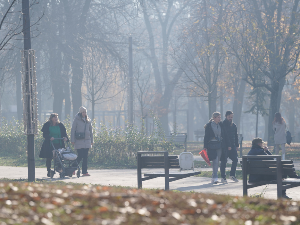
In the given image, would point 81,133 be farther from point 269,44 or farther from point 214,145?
point 269,44

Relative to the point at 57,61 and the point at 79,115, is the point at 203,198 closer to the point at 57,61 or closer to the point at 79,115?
the point at 79,115

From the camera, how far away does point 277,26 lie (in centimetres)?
2122

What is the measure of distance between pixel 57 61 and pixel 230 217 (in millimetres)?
21050

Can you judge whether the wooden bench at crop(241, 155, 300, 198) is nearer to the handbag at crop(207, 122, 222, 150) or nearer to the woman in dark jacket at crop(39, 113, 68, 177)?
the handbag at crop(207, 122, 222, 150)

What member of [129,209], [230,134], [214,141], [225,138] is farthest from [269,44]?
[129,209]

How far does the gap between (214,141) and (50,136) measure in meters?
4.10

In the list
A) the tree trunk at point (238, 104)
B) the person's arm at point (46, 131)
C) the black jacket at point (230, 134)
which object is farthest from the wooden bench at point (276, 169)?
the tree trunk at point (238, 104)

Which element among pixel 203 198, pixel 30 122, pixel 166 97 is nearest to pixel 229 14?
pixel 166 97

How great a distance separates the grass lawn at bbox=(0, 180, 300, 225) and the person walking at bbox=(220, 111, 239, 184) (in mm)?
5391

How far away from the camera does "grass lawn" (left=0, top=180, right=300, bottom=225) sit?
430 centimetres

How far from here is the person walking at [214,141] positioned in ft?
35.4

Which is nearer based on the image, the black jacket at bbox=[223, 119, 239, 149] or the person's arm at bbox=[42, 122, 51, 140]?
the black jacket at bbox=[223, 119, 239, 149]

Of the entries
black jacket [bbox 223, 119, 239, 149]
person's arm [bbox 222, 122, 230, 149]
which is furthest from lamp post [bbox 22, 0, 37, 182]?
black jacket [bbox 223, 119, 239, 149]

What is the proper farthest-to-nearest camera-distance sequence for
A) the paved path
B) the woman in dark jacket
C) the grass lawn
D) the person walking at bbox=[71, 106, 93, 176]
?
1. the person walking at bbox=[71, 106, 93, 176]
2. the woman in dark jacket
3. the paved path
4. the grass lawn
